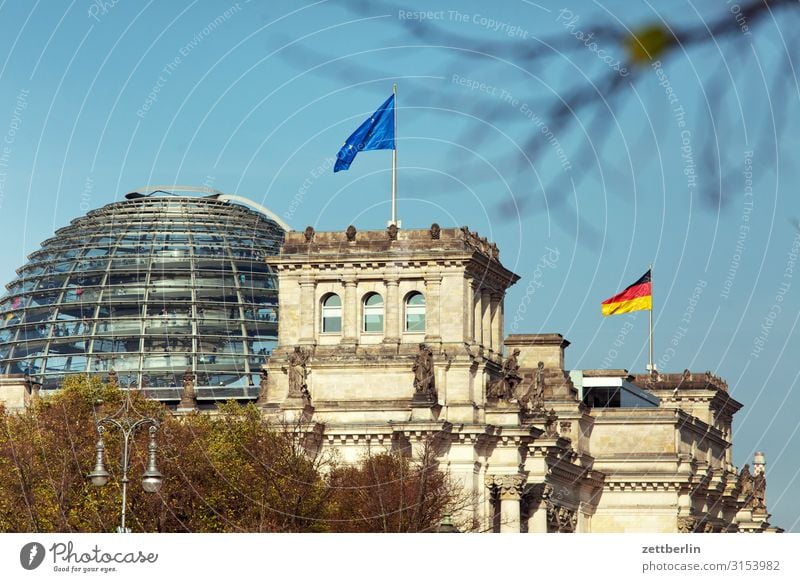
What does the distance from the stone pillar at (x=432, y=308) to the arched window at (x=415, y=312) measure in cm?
65

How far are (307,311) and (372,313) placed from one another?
3.80 meters

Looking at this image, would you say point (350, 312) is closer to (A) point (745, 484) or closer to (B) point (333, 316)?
(B) point (333, 316)

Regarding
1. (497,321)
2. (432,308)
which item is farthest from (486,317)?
(432,308)

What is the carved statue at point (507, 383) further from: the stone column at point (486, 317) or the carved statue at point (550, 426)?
the carved statue at point (550, 426)

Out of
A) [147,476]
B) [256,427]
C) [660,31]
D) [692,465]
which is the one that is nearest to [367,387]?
[256,427]

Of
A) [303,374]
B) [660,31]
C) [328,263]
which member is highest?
[328,263]

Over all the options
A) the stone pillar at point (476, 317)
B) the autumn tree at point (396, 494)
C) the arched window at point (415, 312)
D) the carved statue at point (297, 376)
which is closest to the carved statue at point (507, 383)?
the stone pillar at point (476, 317)

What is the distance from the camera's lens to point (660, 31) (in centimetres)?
2277

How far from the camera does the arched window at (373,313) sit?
127 metres

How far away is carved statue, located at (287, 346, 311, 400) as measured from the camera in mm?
120500

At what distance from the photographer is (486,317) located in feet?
432

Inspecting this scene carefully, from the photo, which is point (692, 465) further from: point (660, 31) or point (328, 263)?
point (660, 31)
